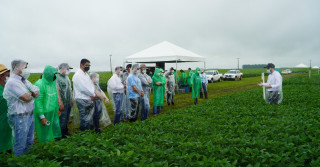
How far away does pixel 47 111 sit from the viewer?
4.66m

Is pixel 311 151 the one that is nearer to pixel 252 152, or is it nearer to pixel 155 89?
pixel 252 152

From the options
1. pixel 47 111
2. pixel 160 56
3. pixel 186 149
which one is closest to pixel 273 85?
pixel 186 149

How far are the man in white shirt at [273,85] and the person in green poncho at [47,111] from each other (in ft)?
20.5

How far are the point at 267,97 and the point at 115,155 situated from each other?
6720 millimetres

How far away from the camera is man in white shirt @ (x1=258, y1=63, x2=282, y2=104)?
286 inches

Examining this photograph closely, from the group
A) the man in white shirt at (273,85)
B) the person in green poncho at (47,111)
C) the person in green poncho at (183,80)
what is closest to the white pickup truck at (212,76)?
the person in green poncho at (183,80)

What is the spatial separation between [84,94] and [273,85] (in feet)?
19.5

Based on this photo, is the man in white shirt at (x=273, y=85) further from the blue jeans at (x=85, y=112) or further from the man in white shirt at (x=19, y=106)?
the man in white shirt at (x=19, y=106)

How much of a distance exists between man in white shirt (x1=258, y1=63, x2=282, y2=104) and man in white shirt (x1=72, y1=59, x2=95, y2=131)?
546 centimetres

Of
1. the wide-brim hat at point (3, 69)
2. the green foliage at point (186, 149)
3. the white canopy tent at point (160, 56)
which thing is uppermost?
the white canopy tent at point (160, 56)

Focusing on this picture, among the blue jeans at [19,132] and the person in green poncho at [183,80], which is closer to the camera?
the blue jeans at [19,132]

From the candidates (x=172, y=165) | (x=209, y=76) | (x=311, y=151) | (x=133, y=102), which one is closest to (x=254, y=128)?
(x=311, y=151)

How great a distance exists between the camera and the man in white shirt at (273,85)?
23.8 feet

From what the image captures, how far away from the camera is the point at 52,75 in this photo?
4859 mm
